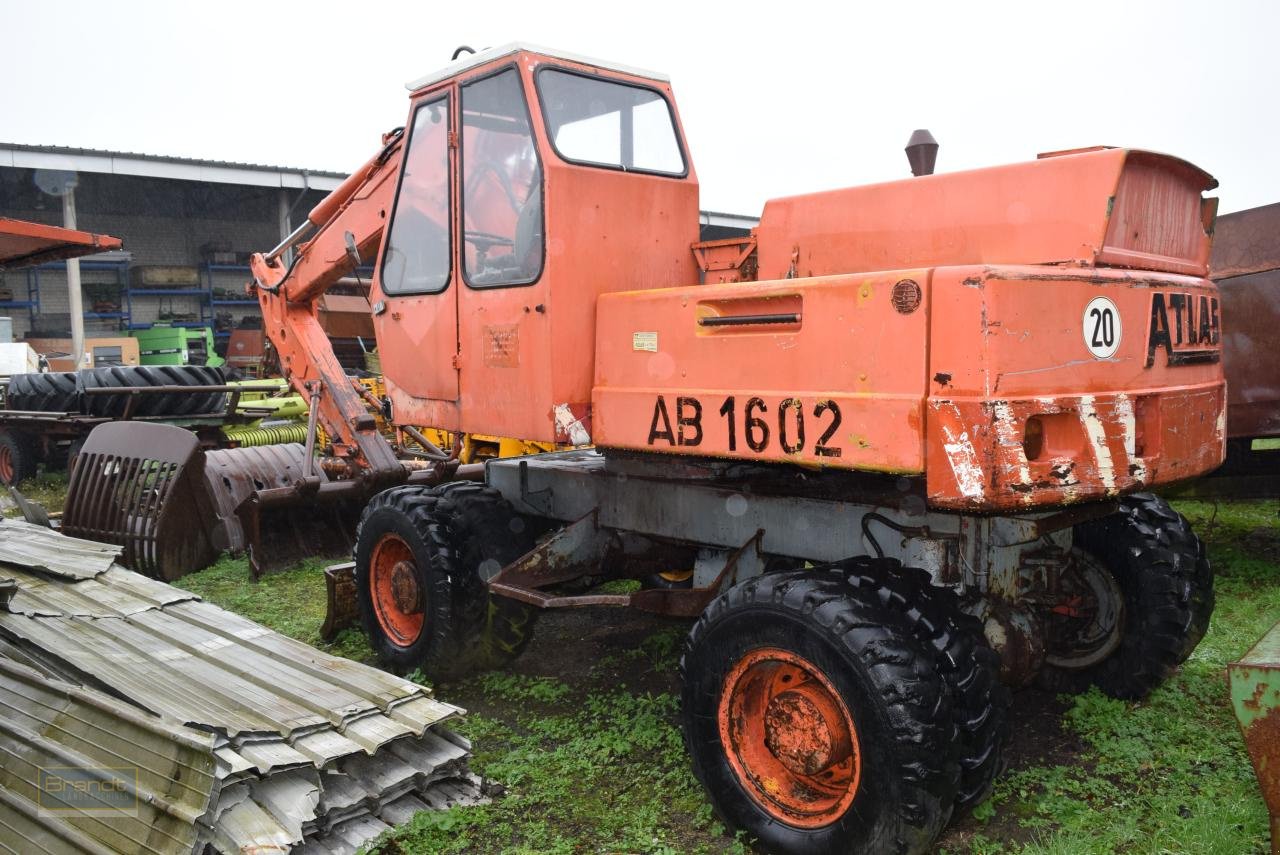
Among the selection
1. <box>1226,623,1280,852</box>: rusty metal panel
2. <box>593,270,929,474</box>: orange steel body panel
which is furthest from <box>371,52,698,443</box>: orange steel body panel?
<box>1226,623,1280,852</box>: rusty metal panel

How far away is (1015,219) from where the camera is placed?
10.4 ft

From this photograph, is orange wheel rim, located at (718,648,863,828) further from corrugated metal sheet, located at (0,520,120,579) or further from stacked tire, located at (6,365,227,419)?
stacked tire, located at (6,365,227,419)

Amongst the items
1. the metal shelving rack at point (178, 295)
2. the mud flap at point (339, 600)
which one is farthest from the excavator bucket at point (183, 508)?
the metal shelving rack at point (178, 295)

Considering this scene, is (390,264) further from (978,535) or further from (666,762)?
(978,535)

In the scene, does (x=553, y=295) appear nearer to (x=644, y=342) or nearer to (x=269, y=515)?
(x=644, y=342)

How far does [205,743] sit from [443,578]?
152 cm

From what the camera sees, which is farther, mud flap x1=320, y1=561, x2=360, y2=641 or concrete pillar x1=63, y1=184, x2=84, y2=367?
concrete pillar x1=63, y1=184, x2=84, y2=367

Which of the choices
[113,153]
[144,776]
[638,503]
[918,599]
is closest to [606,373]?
[638,503]

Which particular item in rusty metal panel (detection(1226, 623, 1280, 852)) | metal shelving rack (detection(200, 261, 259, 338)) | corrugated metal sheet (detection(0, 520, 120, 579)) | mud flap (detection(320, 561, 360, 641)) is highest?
metal shelving rack (detection(200, 261, 259, 338))

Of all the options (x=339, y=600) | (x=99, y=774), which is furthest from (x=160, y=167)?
(x=99, y=774)

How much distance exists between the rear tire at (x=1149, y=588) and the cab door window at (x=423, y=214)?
306cm

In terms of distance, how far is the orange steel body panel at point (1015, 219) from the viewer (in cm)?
304

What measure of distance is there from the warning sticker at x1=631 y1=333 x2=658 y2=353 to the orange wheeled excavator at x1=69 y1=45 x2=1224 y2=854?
0.10 ft

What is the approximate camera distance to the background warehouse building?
61.9 feet
